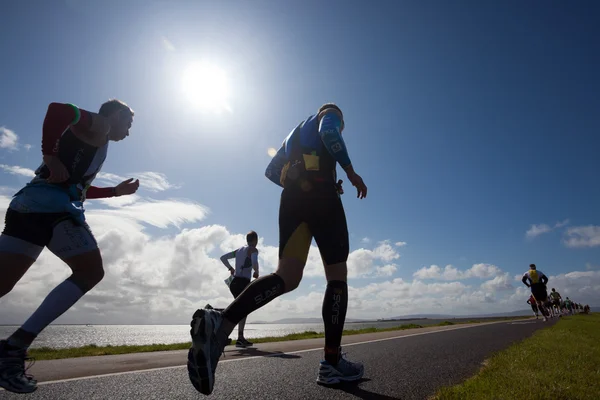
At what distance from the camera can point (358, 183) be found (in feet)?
9.64

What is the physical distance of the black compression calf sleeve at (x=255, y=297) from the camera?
2.37 meters

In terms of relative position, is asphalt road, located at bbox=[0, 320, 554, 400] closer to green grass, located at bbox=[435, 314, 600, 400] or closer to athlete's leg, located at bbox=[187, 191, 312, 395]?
green grass, located at bbox=[435, 314, 600, 400]

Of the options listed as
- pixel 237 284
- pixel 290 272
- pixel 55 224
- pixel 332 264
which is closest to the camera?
pixel 55 224

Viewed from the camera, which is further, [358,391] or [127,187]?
[127,187]

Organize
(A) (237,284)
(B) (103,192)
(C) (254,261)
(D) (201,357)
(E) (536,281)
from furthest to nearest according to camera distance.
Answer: (E) (536,281), (C) (254,261), (A) (237,284), (B) (103,192), (D) (201,357)

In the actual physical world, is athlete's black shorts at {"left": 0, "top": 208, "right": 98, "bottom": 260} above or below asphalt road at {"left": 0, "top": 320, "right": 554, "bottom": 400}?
above

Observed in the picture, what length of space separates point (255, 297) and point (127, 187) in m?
1.81

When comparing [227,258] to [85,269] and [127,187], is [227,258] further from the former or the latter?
[85,269]

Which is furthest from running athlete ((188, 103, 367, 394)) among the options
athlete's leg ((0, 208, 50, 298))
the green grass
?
athlete's leg ((0, 208, 50, 298))

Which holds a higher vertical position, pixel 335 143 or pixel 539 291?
pixel 335 143

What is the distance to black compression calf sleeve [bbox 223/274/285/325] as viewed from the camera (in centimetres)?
237

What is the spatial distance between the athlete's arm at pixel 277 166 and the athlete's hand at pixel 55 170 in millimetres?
1735

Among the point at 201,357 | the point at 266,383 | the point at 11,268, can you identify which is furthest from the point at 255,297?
the point at 11,268

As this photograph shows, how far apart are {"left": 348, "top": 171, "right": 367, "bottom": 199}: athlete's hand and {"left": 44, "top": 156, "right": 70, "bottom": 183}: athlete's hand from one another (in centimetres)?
215
